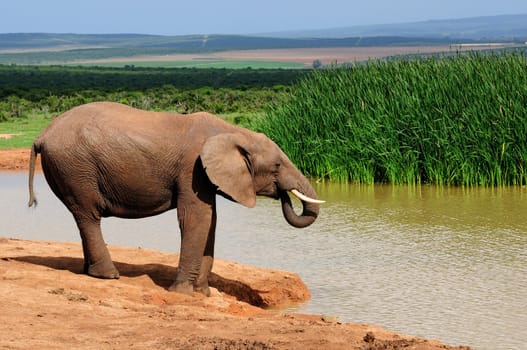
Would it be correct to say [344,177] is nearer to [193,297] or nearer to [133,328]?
[193,297]

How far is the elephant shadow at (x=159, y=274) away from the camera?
433 inches

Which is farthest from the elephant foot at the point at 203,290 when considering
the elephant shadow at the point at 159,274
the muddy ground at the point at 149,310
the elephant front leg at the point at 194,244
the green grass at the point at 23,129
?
the green grass at the point at 23,129

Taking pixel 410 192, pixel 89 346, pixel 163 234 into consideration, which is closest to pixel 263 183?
pixel 89 346

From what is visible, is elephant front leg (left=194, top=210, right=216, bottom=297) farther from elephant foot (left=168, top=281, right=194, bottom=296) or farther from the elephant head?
the elephant head

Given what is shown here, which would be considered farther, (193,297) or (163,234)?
(163,234)

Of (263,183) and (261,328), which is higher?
(263,183)

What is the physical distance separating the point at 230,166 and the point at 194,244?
0.79 metres

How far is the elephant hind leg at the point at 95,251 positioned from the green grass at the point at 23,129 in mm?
17088

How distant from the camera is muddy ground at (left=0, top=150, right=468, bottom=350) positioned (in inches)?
303

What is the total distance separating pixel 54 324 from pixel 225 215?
860 cm

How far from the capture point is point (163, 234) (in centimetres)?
1491

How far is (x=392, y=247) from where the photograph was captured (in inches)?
543

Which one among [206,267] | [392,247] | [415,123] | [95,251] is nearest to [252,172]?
[206,267]

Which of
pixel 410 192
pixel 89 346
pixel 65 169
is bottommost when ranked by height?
pixel 410 192
